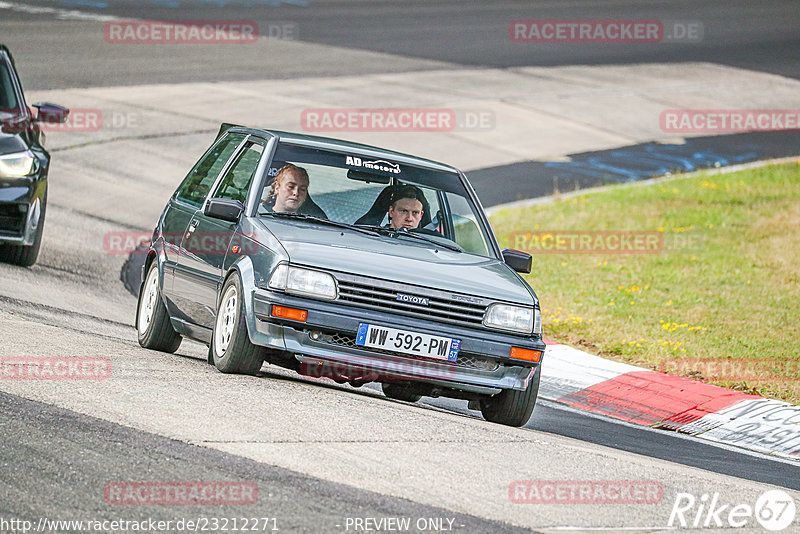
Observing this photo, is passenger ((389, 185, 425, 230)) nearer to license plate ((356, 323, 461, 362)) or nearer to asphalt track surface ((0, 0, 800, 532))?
asphalt track surface ((0, 0, 800, 532))

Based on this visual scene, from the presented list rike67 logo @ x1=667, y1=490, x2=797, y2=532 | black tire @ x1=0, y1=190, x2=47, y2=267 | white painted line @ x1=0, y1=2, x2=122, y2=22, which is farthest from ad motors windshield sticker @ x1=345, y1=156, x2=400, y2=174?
white painted line @ x1=0, y1=2, x2=122, y2=22

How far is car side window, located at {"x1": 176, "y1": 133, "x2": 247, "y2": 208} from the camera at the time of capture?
9445 mm

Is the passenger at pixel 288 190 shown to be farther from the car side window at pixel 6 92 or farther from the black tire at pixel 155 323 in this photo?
the car side window at pixel 6 92

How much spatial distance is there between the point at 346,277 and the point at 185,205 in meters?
2.34

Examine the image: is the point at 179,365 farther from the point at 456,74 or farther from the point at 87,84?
the point at 456,74

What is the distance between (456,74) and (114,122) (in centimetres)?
934

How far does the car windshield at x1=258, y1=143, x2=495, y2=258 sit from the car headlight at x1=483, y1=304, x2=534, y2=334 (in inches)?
35.5

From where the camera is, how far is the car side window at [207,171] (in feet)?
31.0

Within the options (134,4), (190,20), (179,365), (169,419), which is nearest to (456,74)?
(190,20)

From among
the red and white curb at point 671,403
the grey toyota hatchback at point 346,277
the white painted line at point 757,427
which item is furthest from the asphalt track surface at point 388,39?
the white painted line at point 757,427

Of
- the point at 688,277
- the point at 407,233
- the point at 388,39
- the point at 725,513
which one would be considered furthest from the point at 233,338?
the point at 388,39

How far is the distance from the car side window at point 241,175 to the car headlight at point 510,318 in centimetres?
192

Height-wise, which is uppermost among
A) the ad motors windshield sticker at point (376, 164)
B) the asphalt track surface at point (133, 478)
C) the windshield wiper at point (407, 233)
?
the ad motors windshield sticker at point (376, 164)

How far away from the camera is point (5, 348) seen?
8.00 metres
